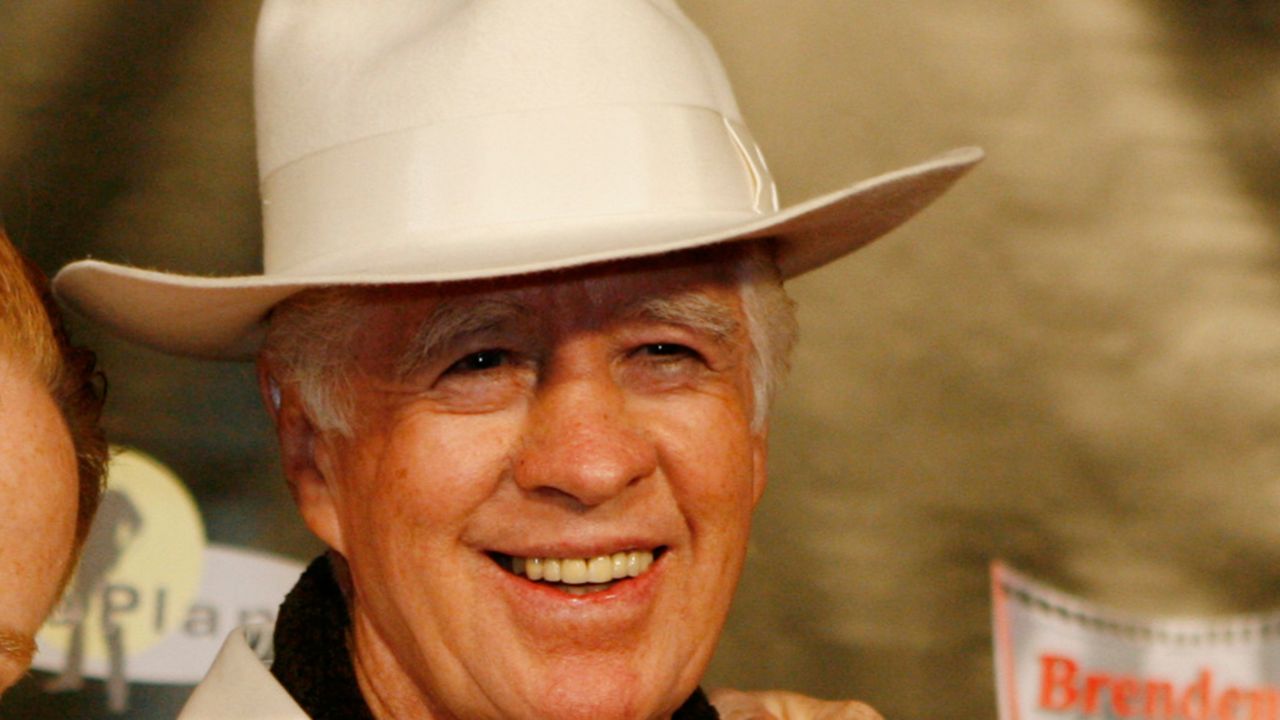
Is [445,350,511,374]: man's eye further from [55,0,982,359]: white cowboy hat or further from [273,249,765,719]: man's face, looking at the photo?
[55,0,982,359]: white cowboy hat

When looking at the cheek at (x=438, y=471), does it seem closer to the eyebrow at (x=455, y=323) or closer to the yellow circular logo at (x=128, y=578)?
the eyebrow at (x=455, y=323)

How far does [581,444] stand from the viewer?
1.72 metres

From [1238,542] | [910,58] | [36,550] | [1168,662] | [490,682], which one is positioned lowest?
[1168,662]

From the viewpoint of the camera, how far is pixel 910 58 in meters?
2.86

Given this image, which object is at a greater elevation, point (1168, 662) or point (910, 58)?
point (910, 58)

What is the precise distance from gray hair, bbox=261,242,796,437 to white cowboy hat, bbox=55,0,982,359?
4 cm

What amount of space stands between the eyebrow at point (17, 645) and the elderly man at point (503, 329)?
32cm

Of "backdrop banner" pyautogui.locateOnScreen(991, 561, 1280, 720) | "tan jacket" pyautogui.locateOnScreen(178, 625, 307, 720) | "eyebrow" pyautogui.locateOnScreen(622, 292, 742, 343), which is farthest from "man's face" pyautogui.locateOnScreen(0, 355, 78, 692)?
"backdrop banner" pyautogui.locateOnScreen(991, 561, 1280, 720)

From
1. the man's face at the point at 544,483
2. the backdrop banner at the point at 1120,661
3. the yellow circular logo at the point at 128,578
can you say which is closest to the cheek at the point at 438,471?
the man's face at the point at 544,483

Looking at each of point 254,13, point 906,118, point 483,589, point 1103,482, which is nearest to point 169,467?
point 254,13

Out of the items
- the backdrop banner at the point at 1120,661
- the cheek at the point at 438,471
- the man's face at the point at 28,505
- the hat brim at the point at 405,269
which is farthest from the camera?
the backdrop banner at the point at 1120,661

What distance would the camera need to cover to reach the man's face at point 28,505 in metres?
1.49

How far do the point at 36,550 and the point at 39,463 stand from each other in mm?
81

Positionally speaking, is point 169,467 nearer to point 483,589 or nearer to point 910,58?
point 483,589
